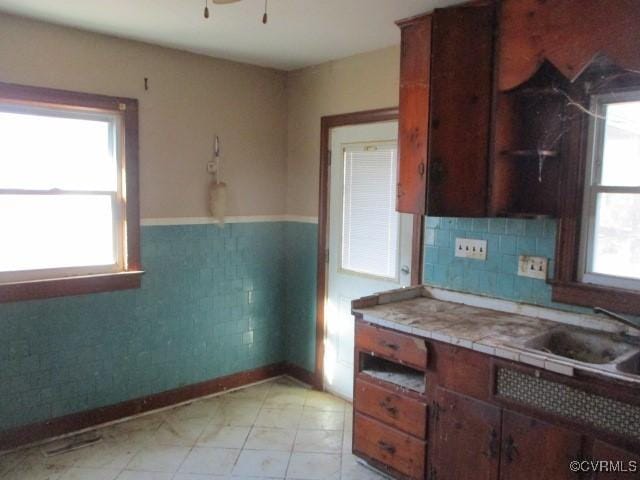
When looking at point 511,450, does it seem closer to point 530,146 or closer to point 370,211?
point 530,146

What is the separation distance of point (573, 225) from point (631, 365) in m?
0.70

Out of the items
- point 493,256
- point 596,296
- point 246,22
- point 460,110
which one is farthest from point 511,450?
point 246,22

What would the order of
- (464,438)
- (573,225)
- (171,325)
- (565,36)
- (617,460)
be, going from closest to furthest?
(617,460) → (565,36) → (464,438) → (573,225) → (171,325)

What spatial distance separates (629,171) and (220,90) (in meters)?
2.67

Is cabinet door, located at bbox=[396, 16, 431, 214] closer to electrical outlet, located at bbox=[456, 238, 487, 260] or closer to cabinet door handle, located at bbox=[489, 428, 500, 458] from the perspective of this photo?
electrical outlet, located at bbox=[456, 238, 487, 260]

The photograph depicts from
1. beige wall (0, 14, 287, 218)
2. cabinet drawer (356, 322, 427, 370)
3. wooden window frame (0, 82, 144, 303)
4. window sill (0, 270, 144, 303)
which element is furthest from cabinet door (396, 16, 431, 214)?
window sill (0, 270, 144, 303)

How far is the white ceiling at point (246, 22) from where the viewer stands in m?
2.60

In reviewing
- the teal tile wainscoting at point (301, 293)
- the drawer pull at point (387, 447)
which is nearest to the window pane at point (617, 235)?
the drawer pull at point (387, 447)

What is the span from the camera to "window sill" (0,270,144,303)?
9.53ft

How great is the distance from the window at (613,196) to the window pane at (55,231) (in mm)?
2780

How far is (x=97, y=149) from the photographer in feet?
10.6

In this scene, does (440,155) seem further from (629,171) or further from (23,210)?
(23,210)

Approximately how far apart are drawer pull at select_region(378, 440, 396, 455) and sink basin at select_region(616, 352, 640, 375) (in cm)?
117

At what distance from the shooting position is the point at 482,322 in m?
2.54
